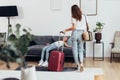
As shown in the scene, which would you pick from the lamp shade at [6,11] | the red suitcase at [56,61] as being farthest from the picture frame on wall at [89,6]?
the red suitcase at [56,61]

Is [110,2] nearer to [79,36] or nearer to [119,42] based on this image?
[119,42]

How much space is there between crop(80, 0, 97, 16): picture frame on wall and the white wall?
4.7 inches

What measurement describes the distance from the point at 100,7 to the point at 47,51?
2111 millimetres

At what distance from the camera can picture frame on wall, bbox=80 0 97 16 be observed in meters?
7.41

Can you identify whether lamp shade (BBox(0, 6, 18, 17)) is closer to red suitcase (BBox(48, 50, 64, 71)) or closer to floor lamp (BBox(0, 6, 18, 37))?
floor lamp (BBox(0, 6, 18, 37))

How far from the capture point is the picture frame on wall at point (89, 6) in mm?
7414

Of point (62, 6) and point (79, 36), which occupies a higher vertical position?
point (62, 6)

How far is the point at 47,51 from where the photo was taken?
6.60 m

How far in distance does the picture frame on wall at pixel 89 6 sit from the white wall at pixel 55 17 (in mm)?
120

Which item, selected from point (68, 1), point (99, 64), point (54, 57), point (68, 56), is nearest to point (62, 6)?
point (68, 1)

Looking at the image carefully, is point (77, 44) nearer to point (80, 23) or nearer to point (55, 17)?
point (80, 23)

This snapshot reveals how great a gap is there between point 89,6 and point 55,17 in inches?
40.8

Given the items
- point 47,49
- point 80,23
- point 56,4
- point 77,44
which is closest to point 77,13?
point 80,23

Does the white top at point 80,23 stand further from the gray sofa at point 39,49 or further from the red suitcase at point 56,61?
the gray sofa at point 39,49
